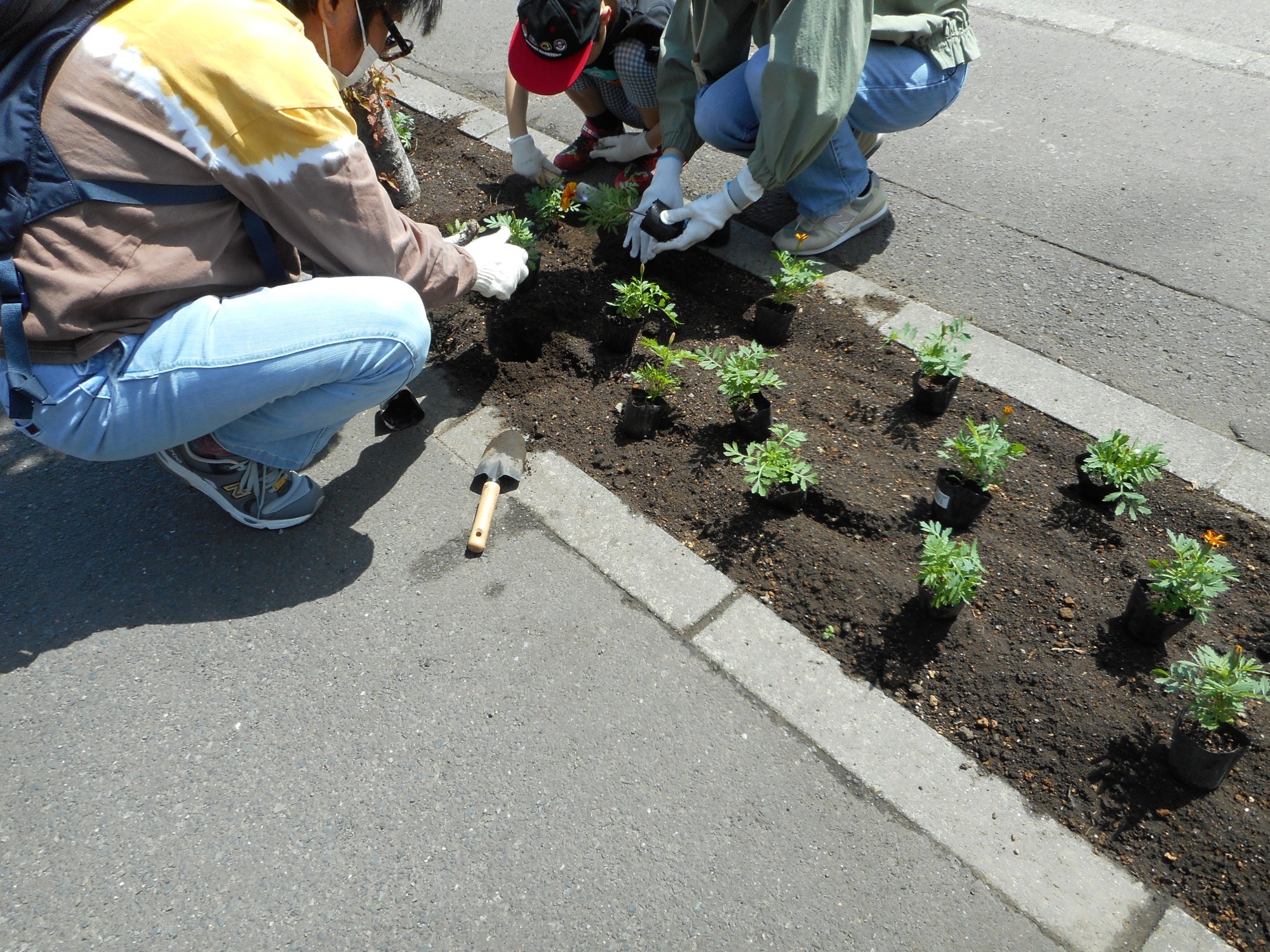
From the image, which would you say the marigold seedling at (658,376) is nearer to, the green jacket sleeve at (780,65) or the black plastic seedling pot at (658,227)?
the black plastic seedling pot at (658,227)

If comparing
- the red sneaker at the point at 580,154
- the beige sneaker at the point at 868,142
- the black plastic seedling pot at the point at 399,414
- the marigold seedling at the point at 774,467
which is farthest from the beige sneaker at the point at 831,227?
the black plastic seedling pot at the point at 399,414

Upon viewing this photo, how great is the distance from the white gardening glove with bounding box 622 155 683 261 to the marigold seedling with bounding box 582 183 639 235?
0.06 metres

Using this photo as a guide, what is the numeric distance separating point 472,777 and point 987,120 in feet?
15.1

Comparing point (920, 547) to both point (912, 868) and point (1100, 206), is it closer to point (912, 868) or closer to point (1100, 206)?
point (912, 868)

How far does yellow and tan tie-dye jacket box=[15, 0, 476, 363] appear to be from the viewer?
1859 millimetres

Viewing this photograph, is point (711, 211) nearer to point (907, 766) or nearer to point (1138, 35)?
point (907, 766)

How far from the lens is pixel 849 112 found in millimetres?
3471

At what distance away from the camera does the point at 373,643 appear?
2.41 m

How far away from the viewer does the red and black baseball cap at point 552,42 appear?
3312 mm

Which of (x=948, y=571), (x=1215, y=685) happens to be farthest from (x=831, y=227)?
(x=1215, y=685)

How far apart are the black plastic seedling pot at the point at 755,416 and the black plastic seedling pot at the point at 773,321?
0.45m

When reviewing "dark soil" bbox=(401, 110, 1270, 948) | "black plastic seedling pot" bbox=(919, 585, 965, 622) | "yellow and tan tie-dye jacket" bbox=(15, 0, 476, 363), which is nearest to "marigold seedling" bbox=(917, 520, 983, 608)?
"black plastic seedling pot" bbox=(919, 585, 965, 622)

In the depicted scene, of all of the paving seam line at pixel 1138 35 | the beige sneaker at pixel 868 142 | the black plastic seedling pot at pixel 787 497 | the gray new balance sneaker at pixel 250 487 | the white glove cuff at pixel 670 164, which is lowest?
the gray new balance sneaker at pixel 250 487

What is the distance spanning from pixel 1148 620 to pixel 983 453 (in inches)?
24.1
